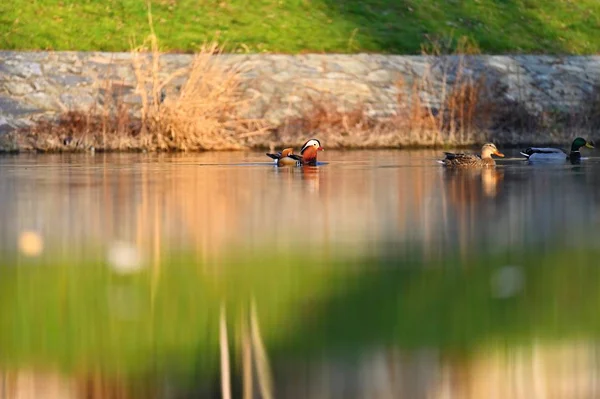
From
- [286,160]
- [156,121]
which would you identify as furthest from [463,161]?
[156,121]

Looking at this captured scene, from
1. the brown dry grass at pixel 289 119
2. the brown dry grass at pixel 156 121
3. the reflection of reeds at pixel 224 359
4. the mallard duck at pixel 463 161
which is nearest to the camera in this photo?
the reflection of reeds at pixel 224 359

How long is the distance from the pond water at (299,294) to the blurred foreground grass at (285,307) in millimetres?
23

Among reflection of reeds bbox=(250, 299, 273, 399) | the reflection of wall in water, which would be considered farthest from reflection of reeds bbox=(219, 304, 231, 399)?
the reflection of wall in water

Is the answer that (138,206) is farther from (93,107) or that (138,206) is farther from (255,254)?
(93,107)

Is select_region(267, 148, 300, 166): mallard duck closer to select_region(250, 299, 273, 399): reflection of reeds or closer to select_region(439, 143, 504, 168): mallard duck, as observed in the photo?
select_region(439, 143, 504, 168): mallard duck

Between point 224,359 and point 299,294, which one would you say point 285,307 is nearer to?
point 299,294

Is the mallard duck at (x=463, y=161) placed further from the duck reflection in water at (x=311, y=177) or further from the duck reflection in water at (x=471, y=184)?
the duck reflection in water at (x=311, y=177)

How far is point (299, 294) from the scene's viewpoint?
11.0 m

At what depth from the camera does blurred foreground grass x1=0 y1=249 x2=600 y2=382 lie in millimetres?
9070

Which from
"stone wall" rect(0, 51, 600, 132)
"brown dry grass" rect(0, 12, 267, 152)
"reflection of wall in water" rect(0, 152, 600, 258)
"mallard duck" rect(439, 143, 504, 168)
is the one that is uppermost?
"stone wall" rect(0, 51, 600, 132)

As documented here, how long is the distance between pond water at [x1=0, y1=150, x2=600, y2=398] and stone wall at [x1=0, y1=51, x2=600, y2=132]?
13.5m

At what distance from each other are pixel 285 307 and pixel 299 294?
1.90 ft

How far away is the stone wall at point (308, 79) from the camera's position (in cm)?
3388

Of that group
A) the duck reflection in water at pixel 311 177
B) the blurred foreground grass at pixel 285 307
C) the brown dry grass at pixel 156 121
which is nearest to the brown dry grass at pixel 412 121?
the brown dry grass at pixel 156 121
